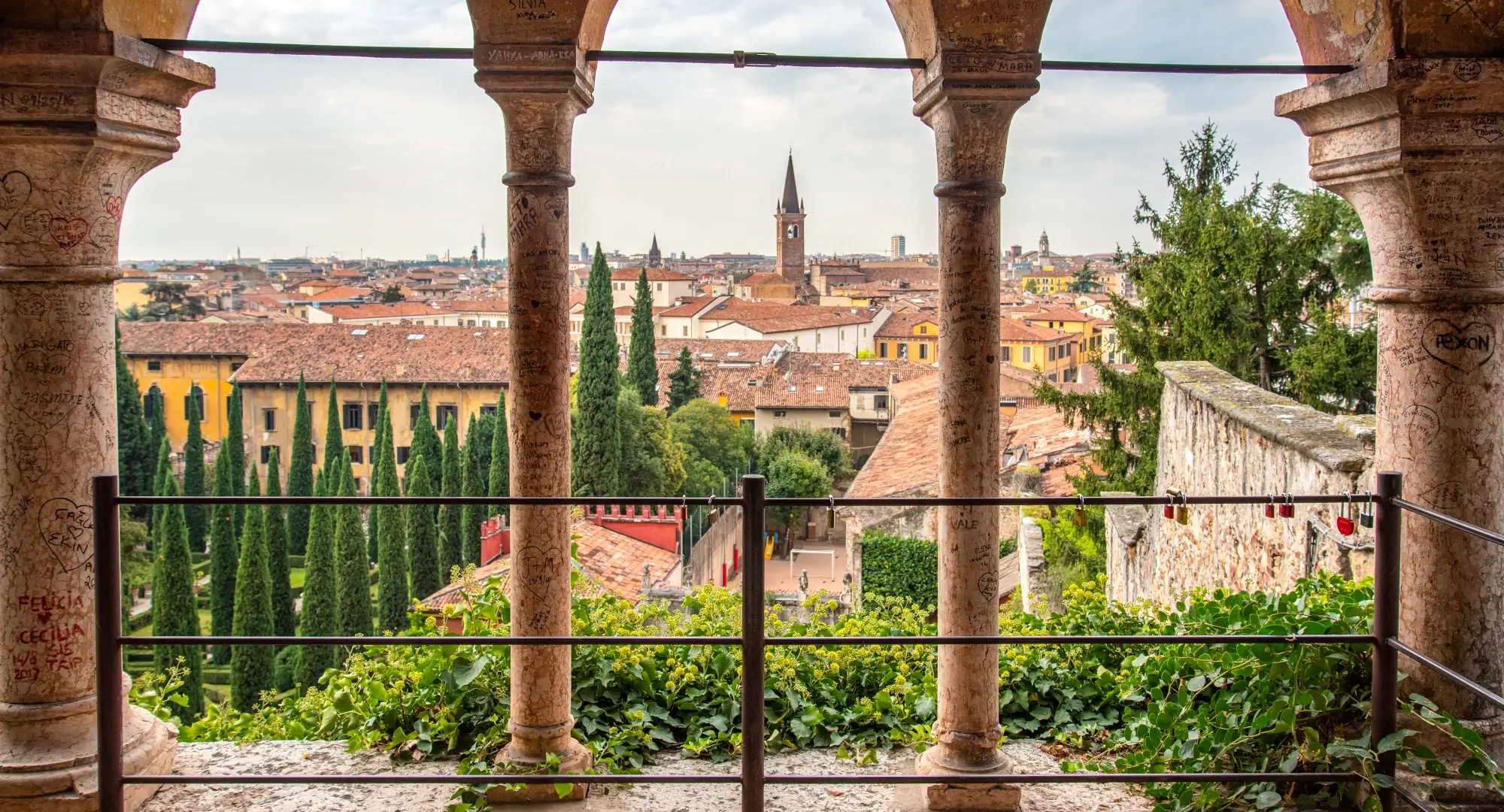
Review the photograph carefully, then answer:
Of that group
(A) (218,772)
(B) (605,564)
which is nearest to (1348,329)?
(B) (605,564)

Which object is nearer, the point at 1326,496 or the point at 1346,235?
the point at 1326,496

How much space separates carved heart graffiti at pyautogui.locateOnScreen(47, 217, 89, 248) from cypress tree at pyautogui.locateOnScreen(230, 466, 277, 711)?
29.0 meters

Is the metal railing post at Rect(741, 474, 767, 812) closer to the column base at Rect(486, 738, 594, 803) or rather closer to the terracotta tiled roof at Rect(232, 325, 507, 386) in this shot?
the column base at Rect(486, 738, 594, 803)

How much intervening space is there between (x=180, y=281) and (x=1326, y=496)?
94560mm

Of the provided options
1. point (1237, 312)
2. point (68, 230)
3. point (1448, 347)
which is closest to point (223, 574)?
point (1237, 312)

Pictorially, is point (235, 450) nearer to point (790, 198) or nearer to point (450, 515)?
point (450, 515)

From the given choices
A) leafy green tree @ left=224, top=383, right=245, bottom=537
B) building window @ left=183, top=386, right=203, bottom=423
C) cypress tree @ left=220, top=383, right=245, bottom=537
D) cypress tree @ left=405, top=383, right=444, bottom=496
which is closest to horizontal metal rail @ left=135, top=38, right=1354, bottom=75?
cypress tree @ left=405, top=383, right=444, bottom=496

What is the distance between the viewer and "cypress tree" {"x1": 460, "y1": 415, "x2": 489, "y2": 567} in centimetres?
3562

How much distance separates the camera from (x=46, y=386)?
11.7 ft

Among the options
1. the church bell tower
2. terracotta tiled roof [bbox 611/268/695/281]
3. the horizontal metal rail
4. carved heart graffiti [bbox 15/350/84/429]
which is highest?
the church bell tower

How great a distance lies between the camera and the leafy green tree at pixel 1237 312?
18.9 m

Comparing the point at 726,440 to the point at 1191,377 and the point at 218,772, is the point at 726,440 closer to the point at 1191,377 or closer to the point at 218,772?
the point at 1191,377

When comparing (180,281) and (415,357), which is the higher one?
(180,281)

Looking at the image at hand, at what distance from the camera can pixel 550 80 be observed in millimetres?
3693
